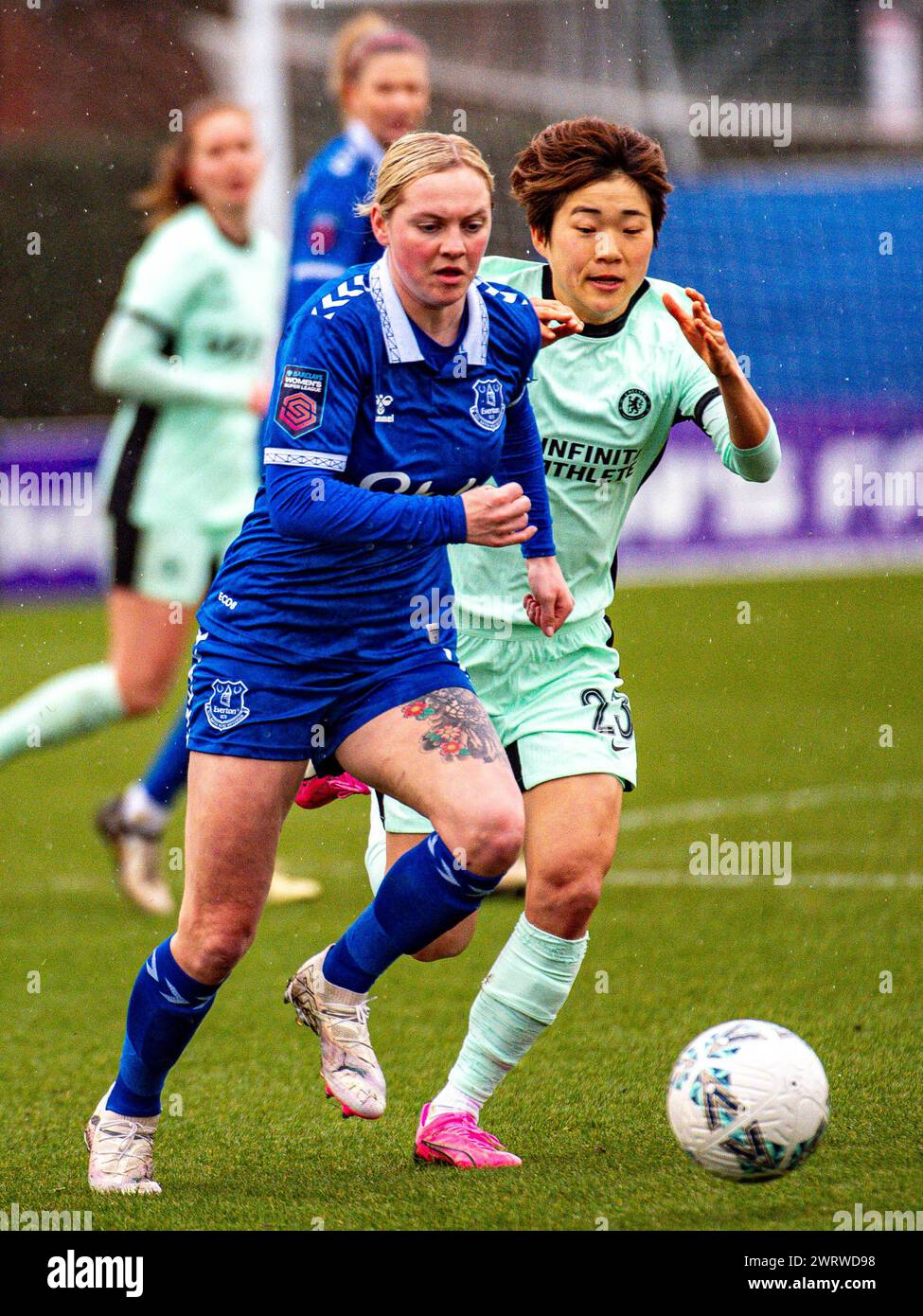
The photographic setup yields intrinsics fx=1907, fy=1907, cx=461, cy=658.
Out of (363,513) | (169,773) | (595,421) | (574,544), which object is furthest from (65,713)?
(363,513)

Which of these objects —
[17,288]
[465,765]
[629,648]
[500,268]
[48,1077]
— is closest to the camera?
[465,765]

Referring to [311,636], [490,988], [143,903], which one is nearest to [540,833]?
[490,988]

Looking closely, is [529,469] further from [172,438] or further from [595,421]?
[172,438]

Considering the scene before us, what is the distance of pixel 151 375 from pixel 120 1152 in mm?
3711

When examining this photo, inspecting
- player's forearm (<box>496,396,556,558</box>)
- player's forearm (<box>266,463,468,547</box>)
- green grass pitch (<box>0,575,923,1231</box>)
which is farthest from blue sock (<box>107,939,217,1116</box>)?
player's forearm (<box>496,396,556,558</box>)

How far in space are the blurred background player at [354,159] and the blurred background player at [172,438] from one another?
91cm

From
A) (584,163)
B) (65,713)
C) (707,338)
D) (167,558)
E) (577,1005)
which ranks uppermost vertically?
(584,163)

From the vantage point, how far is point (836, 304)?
11.4m

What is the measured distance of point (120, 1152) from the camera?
378cm

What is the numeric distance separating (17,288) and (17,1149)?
9.29m

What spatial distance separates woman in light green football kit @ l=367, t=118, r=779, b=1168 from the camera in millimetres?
4004

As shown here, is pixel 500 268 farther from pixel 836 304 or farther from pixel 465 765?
pixel 836 304

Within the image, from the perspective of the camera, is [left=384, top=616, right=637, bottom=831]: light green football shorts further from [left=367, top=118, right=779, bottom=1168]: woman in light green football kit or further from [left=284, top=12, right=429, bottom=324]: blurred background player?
[left=284, top=12, right=429, bottom=324]: blurred background player

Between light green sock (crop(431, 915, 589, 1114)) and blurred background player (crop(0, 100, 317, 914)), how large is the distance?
2.50m
